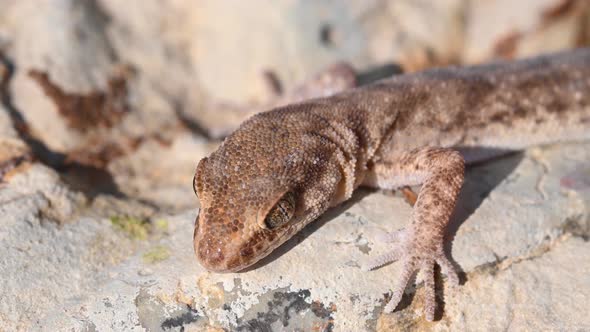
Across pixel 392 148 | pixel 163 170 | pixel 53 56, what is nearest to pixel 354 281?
pixel 392 148

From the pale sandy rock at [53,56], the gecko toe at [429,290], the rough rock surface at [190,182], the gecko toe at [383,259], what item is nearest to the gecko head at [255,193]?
the rough rock surface at [190,182]

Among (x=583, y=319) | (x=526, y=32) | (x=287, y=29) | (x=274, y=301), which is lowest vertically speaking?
(x=274, y=301)

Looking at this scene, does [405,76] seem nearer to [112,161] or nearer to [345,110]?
[345,110]

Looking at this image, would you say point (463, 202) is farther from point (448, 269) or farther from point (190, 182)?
point (190, 182)

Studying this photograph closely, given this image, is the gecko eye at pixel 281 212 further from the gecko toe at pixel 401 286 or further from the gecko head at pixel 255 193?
the gecko toe at pixel 401 286

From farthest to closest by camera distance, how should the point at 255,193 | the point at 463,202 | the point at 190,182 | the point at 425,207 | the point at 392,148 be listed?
the point at 190,182
the point at 392,148
the point at 463,202
the point at 425,207
the point at 255,193

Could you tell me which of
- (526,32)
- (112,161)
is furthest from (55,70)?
(526,32)

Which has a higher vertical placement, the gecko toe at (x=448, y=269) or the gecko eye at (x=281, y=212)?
the gecko toe at (x=448, y=269)
